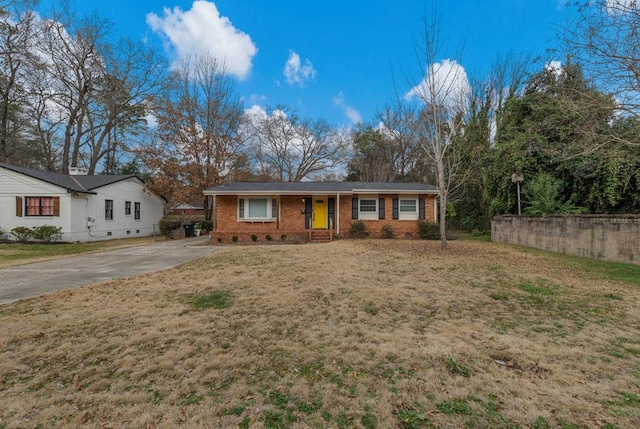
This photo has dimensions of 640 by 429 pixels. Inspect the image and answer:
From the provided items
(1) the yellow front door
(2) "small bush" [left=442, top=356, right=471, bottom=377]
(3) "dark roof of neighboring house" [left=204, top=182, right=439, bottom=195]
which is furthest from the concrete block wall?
(2) "small bush" [left=442, top=356, right=471, bottom=377]

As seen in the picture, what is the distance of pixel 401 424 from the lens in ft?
6.44

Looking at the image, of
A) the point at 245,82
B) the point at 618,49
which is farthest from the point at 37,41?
the point at 618,49

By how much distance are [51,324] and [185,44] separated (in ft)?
69.5

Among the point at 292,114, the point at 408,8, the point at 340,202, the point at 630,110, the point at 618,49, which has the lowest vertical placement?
the point at 340,202

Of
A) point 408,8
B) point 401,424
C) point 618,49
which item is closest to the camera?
point 401,424

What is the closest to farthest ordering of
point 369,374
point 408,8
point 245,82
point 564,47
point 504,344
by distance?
point 369,374
point 504,344
point 564,47
point 408,8
point 245,82

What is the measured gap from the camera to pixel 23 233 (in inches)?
550

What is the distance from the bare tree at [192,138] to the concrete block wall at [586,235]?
17.6m

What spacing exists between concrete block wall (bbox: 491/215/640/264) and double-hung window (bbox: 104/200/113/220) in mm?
21888

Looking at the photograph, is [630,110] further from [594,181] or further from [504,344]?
[504,344]

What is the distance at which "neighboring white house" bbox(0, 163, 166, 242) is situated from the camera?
14.6m

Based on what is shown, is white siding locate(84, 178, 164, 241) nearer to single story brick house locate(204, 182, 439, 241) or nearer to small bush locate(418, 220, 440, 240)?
single story brick house locate(204, 182, 439, 241)

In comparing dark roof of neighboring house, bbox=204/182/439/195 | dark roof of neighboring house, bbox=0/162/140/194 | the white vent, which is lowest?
dark roof of neighboring house, bbox=204/182/439/195

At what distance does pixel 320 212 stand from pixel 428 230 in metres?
5.60
